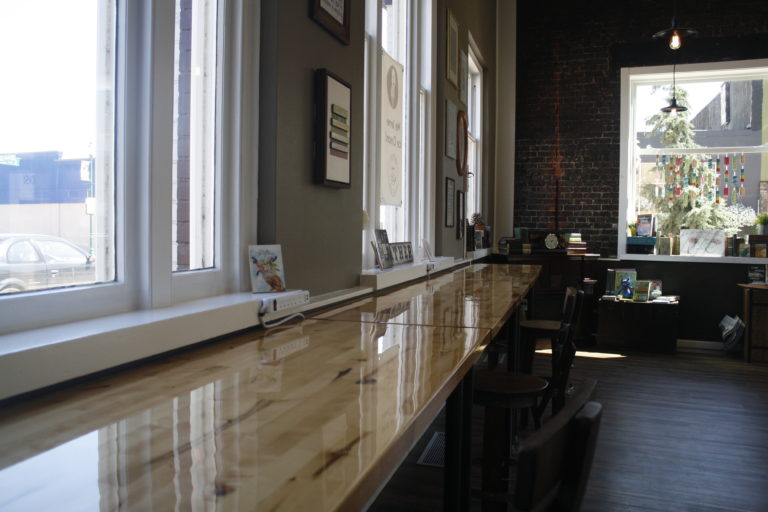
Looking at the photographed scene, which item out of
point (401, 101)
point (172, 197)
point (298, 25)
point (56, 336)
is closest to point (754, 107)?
point (401, 101)

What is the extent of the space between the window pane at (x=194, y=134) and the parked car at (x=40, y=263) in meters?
0.40

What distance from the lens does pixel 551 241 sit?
299 inches

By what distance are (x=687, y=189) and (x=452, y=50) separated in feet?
13.5

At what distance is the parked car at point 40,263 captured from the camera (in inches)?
55.3

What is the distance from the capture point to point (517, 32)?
8367 mm

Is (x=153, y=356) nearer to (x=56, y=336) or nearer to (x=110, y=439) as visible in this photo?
(x=56, y=336)

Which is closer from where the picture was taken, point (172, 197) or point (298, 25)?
point (172, 197)

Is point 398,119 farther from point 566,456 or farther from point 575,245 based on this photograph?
point 575,245

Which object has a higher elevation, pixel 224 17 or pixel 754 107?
pixel 754 107

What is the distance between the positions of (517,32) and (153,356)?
802cm

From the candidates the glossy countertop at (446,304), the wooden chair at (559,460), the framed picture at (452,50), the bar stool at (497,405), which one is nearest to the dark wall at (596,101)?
the framed picture at (452,50)

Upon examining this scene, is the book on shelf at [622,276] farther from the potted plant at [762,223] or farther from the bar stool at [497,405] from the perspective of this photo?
the bar stool at [497,405]

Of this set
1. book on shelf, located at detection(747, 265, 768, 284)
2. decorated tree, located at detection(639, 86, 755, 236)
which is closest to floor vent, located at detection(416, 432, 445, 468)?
book on shelf, located at detection(747, 265, 768, 284)

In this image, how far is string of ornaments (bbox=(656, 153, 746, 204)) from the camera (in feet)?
24.7
